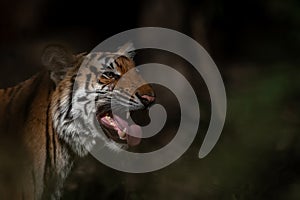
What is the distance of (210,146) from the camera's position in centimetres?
378

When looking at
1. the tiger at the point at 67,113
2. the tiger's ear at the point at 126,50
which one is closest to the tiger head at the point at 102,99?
the tiger at the point at 67,113

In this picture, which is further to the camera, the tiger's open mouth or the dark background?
the dark background

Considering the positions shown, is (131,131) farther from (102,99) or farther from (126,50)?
(126,50)

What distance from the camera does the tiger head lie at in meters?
3.31

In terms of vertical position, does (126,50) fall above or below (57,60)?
below

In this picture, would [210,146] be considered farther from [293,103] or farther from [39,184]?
[39,184]

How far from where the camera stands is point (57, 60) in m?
3.32

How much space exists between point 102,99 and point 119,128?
0.13m

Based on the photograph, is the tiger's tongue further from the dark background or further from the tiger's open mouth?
the dark background

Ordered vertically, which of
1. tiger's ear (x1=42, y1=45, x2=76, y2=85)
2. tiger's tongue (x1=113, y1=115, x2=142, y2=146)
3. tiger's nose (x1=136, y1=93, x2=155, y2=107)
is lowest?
tiger's tongue (x1=113, y1=115, x2=142, y2=146)

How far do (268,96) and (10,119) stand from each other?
1.02m

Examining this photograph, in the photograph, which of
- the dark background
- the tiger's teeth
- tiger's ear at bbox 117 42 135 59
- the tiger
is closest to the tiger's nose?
the tiger

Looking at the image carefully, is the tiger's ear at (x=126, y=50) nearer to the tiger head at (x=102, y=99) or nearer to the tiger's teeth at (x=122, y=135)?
the tiger head at (x=102, y=99)

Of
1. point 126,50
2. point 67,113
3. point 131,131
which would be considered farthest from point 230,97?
point 67,113
